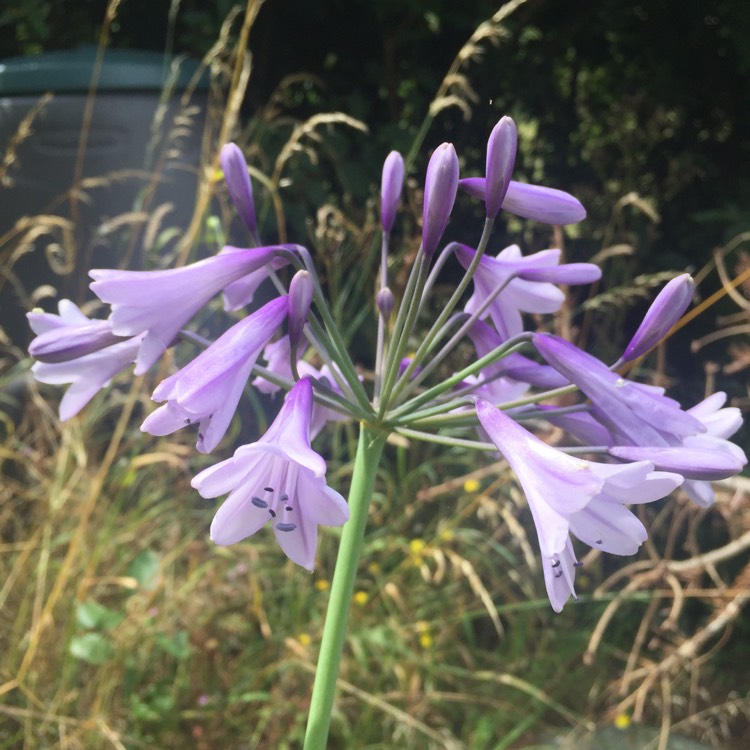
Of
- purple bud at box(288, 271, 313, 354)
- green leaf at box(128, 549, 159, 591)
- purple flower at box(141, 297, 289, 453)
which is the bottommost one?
green leaf at box(128, 549, 159, 591)

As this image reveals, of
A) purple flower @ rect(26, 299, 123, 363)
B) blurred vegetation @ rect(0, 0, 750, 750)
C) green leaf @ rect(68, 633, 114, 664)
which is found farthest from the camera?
blurred vegetation @ rect(0, 0, 750, 750)

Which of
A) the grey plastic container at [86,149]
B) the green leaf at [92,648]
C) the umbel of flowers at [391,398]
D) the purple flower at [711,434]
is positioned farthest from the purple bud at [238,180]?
the grey plastic container at [86,149]

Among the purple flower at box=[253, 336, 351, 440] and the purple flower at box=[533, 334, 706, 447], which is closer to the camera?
the purple flower at box=[533, 334, 706, 447]

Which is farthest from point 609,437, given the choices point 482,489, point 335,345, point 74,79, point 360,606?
point 74,79

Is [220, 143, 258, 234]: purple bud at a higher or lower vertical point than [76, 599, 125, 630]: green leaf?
higher

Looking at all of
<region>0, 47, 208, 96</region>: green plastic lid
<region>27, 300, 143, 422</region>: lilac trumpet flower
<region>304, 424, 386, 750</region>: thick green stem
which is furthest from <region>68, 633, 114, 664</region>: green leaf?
<region>0, 47, 208, 96</region>: green plastic lid

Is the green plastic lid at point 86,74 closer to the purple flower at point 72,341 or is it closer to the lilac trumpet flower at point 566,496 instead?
the purple flower at point 72,341

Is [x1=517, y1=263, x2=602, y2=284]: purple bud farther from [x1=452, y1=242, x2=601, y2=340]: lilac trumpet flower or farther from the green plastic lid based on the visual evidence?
the green plastic lid
